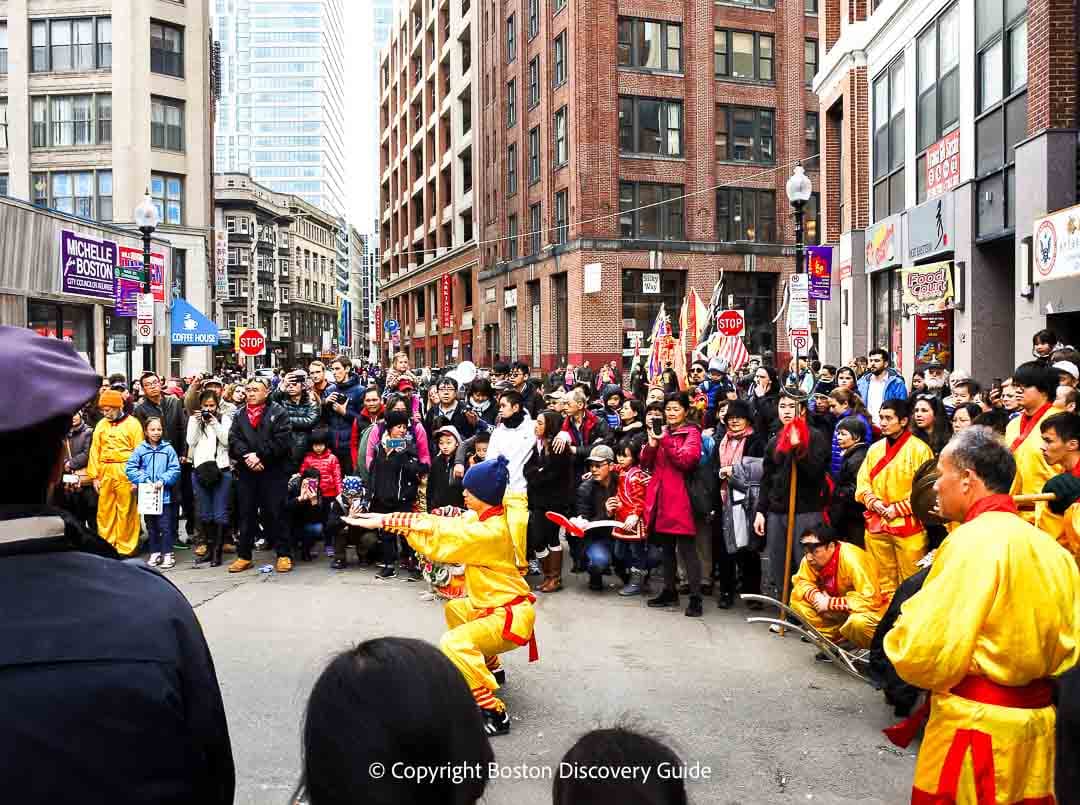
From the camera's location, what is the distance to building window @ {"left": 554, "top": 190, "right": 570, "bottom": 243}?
1655 inches

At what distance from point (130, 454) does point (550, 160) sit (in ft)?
113

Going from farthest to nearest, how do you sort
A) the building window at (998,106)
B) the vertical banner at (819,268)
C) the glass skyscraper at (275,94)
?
the glass skyscraper at (275,94)
the vertical banner at (819,268)
the building window at (998,106)

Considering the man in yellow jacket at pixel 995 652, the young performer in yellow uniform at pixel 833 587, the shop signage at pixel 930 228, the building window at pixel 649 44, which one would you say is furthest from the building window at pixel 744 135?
the man in yellow jacket at pixel 995 652

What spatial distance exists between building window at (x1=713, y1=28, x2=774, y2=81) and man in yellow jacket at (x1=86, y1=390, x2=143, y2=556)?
36.6 meters

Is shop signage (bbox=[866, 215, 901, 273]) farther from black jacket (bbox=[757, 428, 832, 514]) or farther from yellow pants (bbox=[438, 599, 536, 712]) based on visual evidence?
yellow pants (bbox=[438, 599, 536, 712])

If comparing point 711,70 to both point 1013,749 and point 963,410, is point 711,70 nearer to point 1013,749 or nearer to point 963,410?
point 963,410

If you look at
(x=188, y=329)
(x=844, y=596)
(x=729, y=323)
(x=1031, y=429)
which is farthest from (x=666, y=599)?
(x=188, y=329)

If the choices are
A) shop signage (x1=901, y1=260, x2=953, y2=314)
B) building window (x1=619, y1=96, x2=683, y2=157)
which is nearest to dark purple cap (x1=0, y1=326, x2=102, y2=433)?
shop signage (x1=901, y1=260, x2=953, y2=314)

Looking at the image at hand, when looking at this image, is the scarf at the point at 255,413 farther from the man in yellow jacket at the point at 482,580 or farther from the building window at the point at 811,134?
the building window at the point at 811,134

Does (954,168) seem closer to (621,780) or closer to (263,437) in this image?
(263,437)

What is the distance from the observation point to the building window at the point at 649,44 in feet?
135

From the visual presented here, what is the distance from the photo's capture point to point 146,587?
6.07ft

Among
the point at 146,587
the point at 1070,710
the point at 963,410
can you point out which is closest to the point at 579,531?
the point at 963,410

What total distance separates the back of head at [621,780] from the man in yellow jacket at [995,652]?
1973 millimetres
